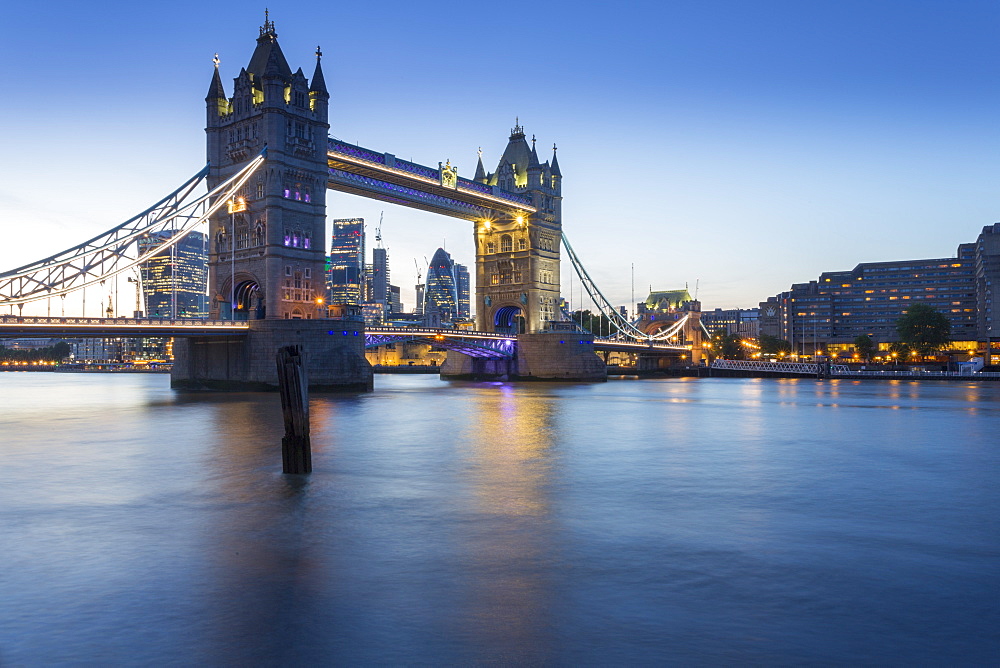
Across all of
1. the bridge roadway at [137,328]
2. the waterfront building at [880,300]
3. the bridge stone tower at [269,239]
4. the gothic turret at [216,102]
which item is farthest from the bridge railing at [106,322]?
the waterfront building at [880,300]

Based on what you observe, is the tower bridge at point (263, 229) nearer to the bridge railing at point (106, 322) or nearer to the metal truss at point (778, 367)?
the bridge railing at point (106, 322)

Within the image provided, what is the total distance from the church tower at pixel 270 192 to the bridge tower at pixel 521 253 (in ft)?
104

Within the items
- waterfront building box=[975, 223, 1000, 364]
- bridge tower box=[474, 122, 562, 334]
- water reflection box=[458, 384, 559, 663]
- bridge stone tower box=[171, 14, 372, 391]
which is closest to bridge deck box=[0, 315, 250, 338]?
bridge stone tower box=[171, 14, 372, 391]

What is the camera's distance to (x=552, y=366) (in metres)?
84.8

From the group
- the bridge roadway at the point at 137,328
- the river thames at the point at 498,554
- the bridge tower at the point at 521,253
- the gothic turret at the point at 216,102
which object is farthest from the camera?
the bridge tower at the point at 521,253

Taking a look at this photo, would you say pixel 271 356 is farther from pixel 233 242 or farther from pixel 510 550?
pixel 510 550

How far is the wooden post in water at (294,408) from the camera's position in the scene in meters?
19.2

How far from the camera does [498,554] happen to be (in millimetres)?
12047

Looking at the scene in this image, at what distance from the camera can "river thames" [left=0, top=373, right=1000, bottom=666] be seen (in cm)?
834

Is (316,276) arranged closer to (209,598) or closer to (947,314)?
(209,598)

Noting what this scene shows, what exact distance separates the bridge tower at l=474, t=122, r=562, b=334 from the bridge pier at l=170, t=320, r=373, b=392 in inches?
1292

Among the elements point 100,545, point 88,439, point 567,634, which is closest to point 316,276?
point 88,439

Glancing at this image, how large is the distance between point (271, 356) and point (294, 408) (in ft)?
113

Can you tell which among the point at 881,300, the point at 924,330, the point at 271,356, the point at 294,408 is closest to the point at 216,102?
the point at 271,356
